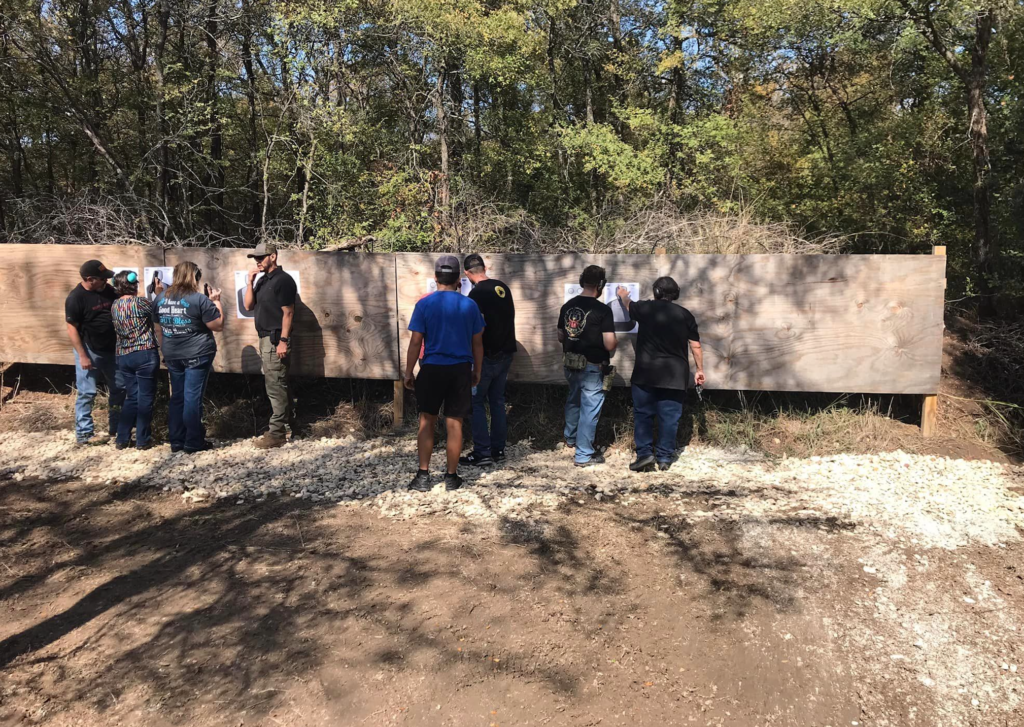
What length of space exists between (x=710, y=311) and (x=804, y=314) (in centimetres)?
89

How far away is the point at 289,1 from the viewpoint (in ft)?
38.5

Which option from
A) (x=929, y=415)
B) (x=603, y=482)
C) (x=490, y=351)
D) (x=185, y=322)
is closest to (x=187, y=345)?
(x=185, y=322)

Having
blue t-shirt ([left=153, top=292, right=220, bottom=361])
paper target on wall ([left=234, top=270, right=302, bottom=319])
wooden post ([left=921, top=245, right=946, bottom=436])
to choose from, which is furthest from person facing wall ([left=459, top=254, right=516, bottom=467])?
wooden post ([left=921, top=245, right=946, bottom=436])

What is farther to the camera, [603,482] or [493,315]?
[493,315]

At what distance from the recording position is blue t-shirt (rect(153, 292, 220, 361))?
599 cm

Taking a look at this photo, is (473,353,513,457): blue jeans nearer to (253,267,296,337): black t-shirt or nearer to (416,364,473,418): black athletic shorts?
(416,364,473,418): black athletic shorts

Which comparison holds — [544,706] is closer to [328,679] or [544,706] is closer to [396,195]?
[328,679]

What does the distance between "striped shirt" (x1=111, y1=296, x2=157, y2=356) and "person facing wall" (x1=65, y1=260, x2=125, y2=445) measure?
14.1 inches

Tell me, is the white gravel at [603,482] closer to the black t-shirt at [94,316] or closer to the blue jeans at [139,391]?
the blue jeans at [139,391]

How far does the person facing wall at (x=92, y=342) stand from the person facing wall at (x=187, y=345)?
31.0 inches

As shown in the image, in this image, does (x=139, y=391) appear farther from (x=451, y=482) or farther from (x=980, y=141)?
(x=980, y=141)

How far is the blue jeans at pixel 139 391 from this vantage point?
6.19 m

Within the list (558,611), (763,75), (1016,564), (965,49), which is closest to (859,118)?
(763,75)

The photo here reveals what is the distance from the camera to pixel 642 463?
18.1 feet
